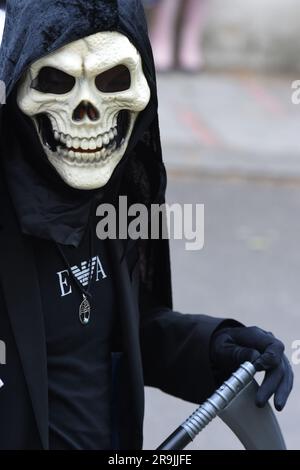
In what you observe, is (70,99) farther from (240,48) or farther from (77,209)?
(240,48)

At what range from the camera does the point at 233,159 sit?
8109 mm

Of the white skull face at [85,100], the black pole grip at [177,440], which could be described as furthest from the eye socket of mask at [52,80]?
the black pole grip at [177,440]

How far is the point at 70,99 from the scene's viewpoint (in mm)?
2318

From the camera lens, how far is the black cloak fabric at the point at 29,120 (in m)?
2.20

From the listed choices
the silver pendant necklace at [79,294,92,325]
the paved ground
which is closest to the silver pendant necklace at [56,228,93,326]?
the silver pendant necklace at [79,294,92,325]

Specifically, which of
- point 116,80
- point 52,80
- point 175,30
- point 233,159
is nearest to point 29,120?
point 52,80

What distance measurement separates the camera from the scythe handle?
226cm

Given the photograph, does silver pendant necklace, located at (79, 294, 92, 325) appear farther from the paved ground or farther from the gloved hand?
the paved ground

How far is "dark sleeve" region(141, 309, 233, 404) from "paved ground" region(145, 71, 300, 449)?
2.02 m

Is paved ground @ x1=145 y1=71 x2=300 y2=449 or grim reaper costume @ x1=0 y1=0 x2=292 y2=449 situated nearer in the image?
grim reaper costume @ x1=0 y1=0 x2=292 y2=449

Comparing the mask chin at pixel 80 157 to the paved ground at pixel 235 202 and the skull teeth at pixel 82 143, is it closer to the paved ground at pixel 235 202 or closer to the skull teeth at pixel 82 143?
the skull teeth at pixel 82 143

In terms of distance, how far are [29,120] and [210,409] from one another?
726 millimetres
